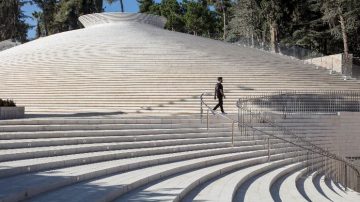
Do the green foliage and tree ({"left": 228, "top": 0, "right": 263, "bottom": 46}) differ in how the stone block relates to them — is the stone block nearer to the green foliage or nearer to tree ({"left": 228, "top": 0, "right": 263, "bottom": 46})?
the green foliage

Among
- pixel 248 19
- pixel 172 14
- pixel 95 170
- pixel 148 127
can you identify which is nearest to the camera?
pixel 95 170

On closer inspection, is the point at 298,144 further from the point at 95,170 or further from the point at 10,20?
the point at 10,20

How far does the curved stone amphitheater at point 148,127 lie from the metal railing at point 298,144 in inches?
3.3

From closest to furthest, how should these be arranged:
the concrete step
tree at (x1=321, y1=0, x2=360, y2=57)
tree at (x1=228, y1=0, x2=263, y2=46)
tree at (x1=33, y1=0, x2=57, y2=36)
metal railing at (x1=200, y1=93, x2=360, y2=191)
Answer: the concrete step < metal railing at (x1=200, y1=93, x2=360, y2=191) < tree at (x1=321, y1=0, x2=360, y2=57) < tree at (x1=228, y1=0, x2=263, y2=46) < tree at (x1=33, y1=0, x2=57, y2=36)

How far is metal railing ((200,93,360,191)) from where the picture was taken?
15.2 metres

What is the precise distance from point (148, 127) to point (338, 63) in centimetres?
2009

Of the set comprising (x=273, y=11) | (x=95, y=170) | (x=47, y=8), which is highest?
(x=47, y=8)

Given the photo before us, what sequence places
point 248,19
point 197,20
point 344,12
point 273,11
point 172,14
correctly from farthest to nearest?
point 172,14
point 197,20
point 248,19
point 273,11
point 344,12

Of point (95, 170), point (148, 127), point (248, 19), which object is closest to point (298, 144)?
point (148, 127)

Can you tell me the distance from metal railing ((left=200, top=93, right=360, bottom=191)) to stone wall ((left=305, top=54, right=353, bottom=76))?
44.9 feet

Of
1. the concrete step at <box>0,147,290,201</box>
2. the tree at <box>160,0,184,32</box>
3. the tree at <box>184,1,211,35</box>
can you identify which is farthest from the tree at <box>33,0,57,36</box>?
the concrete step at <box>0,147,290,201</box>

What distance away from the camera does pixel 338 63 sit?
3125 centimetres

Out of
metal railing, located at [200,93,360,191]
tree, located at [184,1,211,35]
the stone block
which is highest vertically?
tree, located at [184,1,211,35]

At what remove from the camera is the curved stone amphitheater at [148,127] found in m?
8.91
